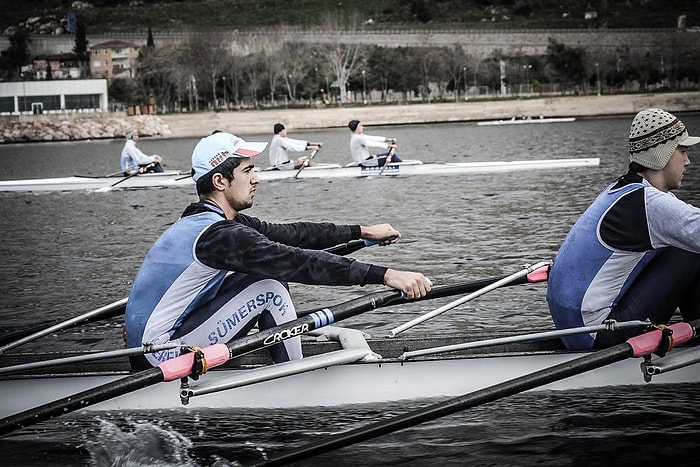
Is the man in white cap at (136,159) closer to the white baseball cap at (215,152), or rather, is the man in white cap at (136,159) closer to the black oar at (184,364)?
the white baseball cap at (215,152)

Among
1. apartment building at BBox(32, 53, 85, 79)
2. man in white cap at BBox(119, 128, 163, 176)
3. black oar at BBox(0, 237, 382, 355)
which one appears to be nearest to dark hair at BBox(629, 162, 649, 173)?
black oar at BBox(0, 237, 382, 355)

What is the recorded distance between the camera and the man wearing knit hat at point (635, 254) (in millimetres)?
6059

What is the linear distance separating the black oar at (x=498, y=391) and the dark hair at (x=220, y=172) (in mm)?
1803

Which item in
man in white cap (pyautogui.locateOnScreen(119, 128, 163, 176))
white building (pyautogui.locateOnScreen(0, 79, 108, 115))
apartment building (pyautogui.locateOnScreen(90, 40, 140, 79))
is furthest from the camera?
apartment building (pyautogui.locateOnScreen(90, 40, 140, 79))

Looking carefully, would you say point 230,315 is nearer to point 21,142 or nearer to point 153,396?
point 153,396

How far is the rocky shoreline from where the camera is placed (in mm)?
102062

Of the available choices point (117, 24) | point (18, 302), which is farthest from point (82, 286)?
point (117, 24)

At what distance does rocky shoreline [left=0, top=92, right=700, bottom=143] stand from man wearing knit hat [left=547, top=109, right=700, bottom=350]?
96.3 meters

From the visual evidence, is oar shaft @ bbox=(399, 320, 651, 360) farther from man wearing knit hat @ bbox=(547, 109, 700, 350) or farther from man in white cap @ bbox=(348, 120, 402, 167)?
man in white cap @ bbox=(348, 120, 402, 167)

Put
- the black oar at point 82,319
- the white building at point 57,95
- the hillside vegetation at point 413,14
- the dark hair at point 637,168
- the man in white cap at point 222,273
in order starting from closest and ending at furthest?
the man in white cap at point 222,273 < the dark hair at point 637,168 < the black oar at point 82,319 < the white building at point 57,95 < the hillside vegetation at point 413,14

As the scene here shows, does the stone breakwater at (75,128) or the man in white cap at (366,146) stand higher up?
the stone breakwater at (75,128)

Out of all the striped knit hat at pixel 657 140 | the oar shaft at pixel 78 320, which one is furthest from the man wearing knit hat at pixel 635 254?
the oar shaft at pixel 78 320

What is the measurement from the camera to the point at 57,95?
115 meters

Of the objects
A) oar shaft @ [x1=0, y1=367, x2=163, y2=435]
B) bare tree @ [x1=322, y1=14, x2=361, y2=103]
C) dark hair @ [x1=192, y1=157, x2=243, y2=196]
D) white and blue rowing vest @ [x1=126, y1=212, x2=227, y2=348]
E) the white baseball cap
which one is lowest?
oar shaft @ [x1=0, y1=367, x2=163, y2=435]
